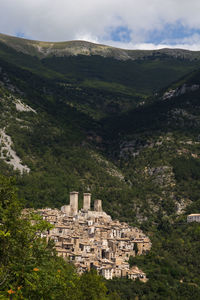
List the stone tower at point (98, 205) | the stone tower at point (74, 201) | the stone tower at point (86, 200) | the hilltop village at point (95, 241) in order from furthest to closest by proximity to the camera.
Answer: the stone tower at point (98, 205) → the stone tower at point (86, 200) → the stone tower at point (74, 201) → the hilltop village at point (95, 241)

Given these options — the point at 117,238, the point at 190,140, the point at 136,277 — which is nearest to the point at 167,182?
the point at 190,140

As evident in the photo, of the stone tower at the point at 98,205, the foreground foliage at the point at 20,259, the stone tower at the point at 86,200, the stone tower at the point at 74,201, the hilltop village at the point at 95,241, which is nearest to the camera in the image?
the foreground foliage at the point at 20,259

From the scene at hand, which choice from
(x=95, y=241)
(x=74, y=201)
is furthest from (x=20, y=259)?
(x=74, y=201)

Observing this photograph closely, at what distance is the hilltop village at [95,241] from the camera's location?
3497 inches

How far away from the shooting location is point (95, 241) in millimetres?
101875

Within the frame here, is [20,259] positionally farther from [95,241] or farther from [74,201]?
[74,201]

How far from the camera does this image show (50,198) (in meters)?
141

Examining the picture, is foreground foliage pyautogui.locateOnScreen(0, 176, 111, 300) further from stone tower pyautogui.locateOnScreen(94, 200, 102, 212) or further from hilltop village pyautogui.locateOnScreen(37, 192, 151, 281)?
stone tower pyautogui.locateOnScreen(94, 200, 102, 212)

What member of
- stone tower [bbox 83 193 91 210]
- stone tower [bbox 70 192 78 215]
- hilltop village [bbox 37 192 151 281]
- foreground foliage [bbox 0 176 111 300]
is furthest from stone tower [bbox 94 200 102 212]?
foreground foliage [bbox 0 176 111 300]

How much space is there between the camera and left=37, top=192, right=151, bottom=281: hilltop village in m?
88.8

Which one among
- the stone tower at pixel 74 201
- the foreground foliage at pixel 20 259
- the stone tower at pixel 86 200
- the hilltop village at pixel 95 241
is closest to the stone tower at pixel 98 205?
the stone tower at pixel 86 200

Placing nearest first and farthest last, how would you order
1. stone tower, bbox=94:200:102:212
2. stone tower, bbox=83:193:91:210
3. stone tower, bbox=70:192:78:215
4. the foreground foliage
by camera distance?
1. the foreground foliage
2. stone tower, bbox=70:192:78:215
3. stone tower, bbox=83:193:91:210
4. stone tower, bbox=94:200:102:212

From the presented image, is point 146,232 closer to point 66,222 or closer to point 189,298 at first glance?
point 66,222

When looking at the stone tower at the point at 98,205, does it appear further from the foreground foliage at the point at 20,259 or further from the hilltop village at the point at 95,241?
the foreground foliage at the point at 20,259
